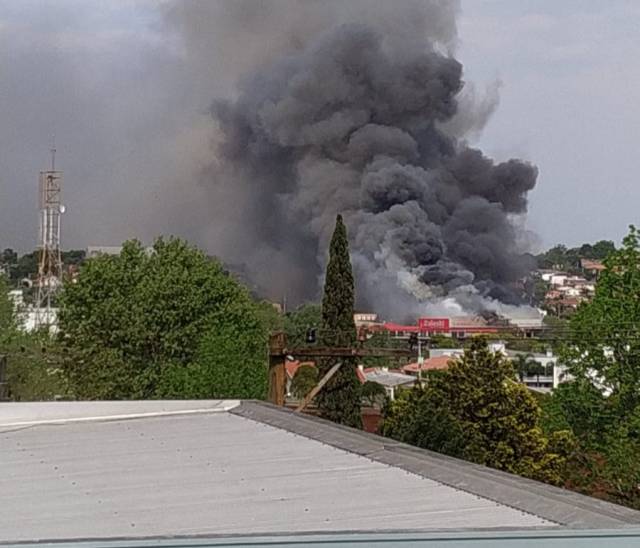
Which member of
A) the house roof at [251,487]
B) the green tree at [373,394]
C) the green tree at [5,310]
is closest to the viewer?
the house roof at [251,487]

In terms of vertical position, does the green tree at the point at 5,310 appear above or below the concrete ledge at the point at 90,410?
above

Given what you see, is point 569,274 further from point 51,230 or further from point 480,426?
point 480,426

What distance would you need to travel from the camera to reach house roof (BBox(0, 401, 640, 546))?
326 cm

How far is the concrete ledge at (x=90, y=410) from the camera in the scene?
6.33m

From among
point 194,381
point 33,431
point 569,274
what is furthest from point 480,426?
point 569,274

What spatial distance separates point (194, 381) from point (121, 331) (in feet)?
12.9

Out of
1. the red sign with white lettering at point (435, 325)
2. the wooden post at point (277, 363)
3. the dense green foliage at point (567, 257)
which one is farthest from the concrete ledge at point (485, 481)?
the dense green foliage at point (567, 257)

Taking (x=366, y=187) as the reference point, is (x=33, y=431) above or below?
below

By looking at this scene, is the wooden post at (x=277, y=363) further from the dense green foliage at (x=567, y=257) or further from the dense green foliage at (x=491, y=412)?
the dense green foliage at (x=567, y=257)

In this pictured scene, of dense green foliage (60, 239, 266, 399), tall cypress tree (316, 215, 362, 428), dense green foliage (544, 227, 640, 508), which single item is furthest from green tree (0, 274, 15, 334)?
dense green foliage (544, 227, 640, 508)

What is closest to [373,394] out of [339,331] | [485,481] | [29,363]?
[339,331]

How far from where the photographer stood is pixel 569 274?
6334 centimetres

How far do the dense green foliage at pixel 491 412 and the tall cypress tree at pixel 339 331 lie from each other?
255cm

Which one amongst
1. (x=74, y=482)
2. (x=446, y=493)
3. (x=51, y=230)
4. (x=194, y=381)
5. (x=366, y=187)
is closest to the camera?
(x=446, y=493)
